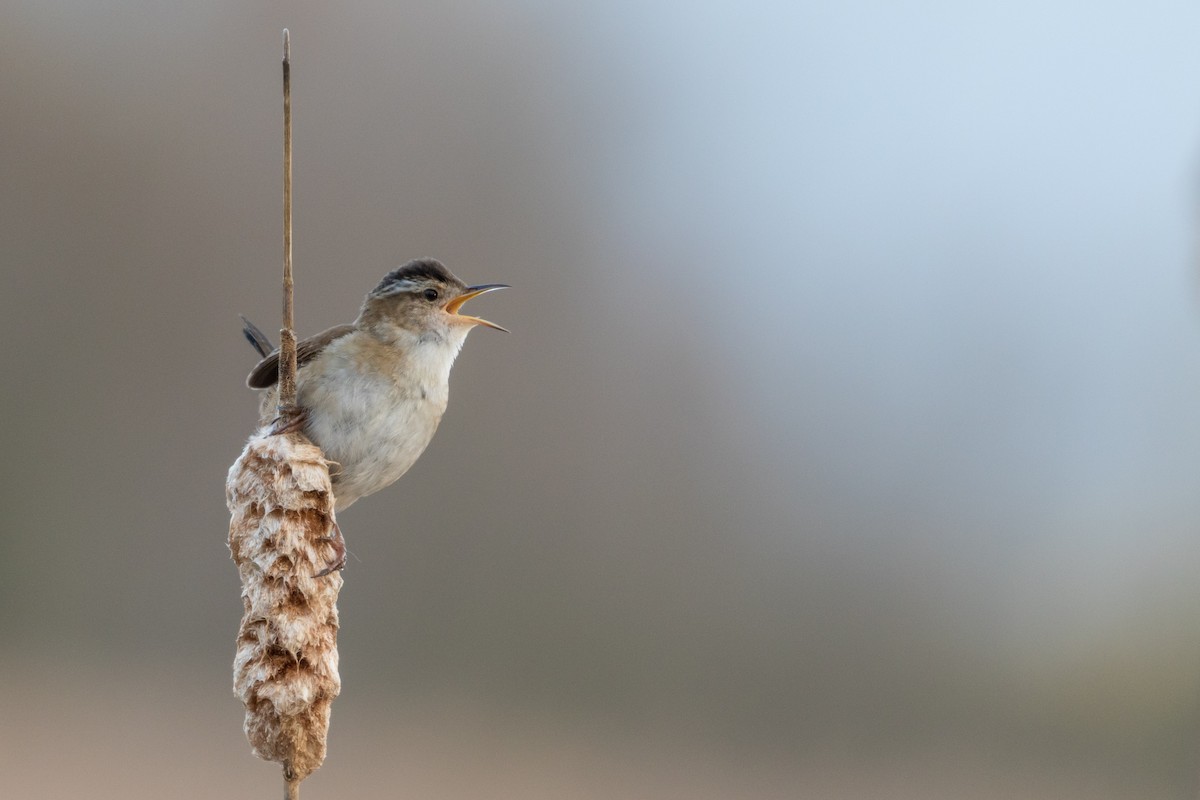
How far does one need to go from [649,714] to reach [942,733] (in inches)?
90.4

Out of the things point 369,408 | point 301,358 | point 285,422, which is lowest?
point 285,422

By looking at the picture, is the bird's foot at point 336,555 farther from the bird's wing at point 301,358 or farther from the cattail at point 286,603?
the bird's wing at point 301,358

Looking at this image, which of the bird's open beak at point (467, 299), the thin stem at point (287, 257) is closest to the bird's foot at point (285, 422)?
the thin stem at point (287, 257)

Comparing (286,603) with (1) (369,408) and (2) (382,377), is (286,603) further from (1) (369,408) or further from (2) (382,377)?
(2) (382,377)

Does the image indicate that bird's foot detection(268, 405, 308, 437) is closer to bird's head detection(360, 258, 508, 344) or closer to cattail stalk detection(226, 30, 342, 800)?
cattail stalk detection(226, 30, 342, 800)

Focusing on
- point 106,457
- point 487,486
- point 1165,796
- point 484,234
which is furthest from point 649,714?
point 106,457

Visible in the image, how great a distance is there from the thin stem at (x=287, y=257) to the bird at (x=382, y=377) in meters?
0.39

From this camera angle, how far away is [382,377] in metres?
2.32

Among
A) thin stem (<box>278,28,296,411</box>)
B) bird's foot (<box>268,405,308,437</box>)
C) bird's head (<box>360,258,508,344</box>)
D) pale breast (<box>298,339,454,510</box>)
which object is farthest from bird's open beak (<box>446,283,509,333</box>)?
thin stem (<box>278,28,296,411</box>)

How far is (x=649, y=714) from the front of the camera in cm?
772

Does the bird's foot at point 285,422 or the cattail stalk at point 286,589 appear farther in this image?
the bird's foot at point 285,422

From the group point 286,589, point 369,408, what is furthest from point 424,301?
point 286,589

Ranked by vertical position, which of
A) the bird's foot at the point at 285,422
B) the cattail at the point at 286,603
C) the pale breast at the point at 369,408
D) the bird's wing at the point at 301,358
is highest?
the bird's wing at the point at 301,358

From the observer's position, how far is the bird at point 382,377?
2203 mm
